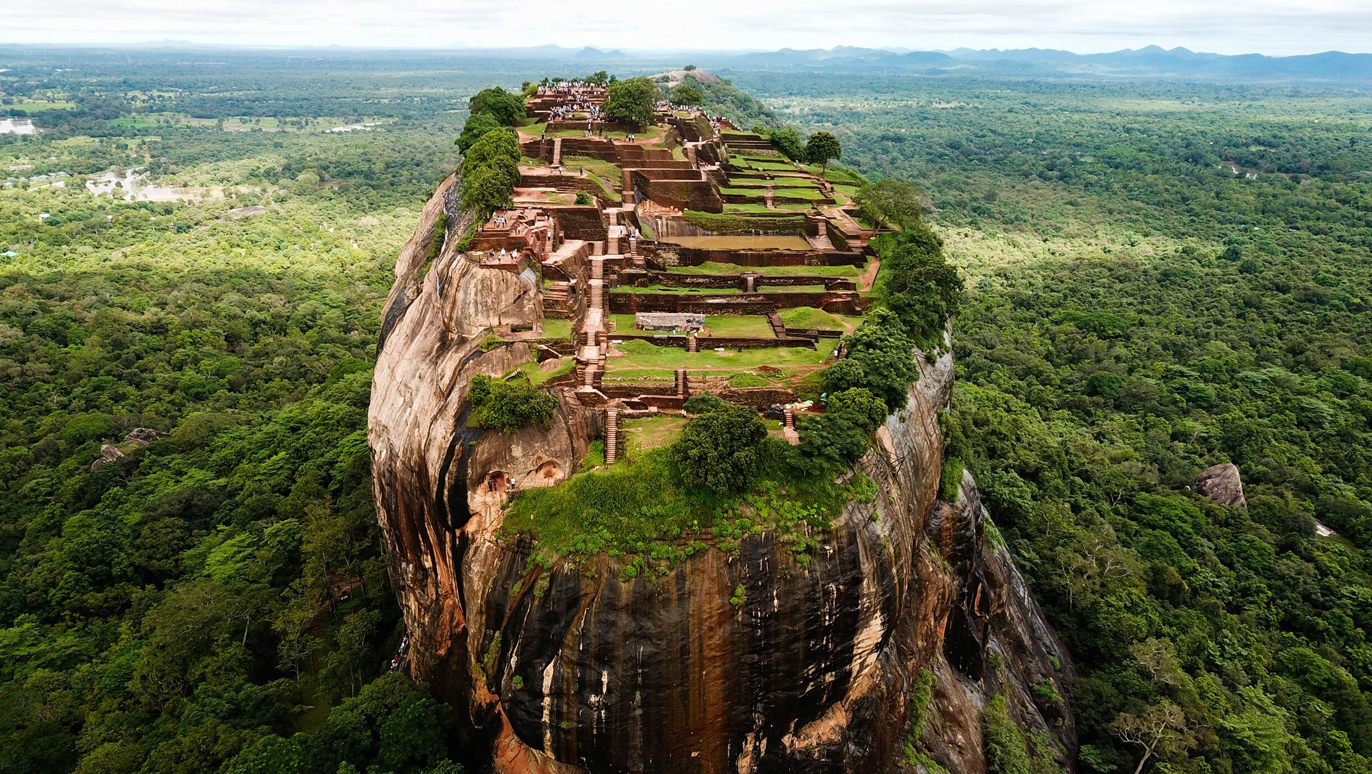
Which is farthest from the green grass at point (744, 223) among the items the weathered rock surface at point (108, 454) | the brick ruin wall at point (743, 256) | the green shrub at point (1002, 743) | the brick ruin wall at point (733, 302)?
the weathered rock surface at point (108, 454)

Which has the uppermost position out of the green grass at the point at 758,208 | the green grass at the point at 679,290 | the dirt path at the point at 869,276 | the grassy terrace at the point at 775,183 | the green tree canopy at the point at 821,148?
the green tree canopy at the point at 821,148

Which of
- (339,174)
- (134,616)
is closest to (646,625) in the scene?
(134,616)

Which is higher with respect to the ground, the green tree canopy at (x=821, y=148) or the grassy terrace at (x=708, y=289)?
the green tree canopy at (x=821, y=148)

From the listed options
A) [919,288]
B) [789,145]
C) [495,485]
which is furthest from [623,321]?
[789,145]

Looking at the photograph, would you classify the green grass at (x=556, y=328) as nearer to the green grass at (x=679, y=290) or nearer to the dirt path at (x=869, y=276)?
the green grass at (x=679, y=290)

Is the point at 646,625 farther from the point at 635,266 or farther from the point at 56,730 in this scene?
the point at 56,730

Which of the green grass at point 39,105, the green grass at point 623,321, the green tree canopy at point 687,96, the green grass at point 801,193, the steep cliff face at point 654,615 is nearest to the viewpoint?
the steep cliff face at point 654,615

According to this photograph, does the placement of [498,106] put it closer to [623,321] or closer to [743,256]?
[743,256]

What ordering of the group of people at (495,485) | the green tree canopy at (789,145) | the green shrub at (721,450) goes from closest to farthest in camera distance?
the green shrub at (721,450)
the group of people at (495,485)
the green tree canopy at (789,145)
